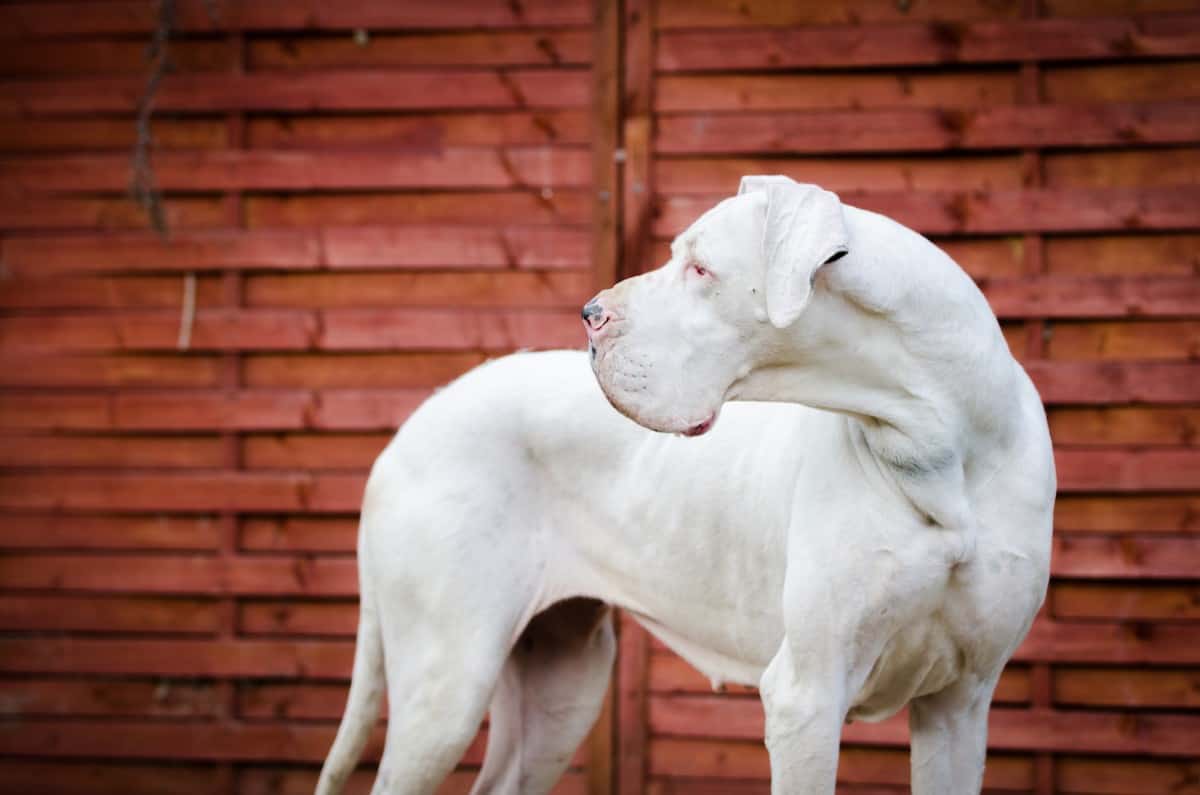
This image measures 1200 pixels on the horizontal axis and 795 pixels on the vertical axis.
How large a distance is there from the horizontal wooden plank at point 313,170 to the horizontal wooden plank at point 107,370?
61 cm

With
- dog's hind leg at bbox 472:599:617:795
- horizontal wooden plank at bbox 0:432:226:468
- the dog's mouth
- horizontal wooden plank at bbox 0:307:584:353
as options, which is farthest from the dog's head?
horizontal wooden plank at bbox 0:432:226:468

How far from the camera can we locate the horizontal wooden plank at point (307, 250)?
4.92m

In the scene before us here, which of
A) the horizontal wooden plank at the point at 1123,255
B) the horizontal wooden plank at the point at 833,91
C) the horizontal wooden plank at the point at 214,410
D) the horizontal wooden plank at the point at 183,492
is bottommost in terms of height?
the horizontal wooden plank at the point at 183,492

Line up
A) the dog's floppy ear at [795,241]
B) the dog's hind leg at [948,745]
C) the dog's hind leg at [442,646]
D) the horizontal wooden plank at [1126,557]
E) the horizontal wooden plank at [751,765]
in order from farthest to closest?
the horizontal wooden plank at [751,765]
the horizontal wooden plank at [1126,557]
the dog's hind leg at [442,646]
the dog's hind leg at [948,745]
the dog's floppy ear at [795,241]

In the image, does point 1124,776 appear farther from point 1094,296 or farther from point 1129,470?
point 1094,296

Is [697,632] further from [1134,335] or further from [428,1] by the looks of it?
[428,1]

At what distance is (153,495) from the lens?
16.8 feet

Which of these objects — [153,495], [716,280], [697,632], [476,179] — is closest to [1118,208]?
[476,179]

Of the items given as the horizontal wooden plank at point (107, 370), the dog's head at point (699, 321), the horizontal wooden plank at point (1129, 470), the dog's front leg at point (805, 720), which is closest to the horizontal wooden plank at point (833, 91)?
the horizontal wooden plank at point (1129, 470)

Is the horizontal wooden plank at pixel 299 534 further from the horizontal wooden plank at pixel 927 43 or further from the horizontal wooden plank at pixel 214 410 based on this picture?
the horizontal wooden plank at pixel 927 43

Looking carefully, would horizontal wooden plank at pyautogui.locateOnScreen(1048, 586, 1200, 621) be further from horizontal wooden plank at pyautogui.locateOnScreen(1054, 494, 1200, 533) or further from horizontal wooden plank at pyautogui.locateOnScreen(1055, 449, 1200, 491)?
horizontal wooden plank at pyautogui.locateOnScreen(1055, 449, 1200, 491)

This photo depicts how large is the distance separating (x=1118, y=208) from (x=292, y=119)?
2812 mm

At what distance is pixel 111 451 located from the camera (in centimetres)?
516

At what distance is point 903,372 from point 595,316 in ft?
1.70
